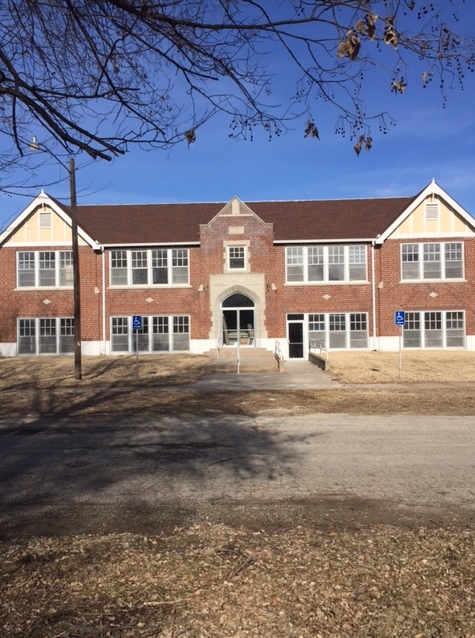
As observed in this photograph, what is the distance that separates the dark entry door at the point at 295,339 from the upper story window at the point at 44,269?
1265cm

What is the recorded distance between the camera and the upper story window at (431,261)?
32.3 meters

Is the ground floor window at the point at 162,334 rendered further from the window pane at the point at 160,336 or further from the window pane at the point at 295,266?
the window pane at the point at 295,266

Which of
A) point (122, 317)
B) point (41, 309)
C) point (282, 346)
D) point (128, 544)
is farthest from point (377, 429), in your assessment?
point (41, 309)

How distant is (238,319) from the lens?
32906mm

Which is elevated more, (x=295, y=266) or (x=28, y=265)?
(x=28, y=265)

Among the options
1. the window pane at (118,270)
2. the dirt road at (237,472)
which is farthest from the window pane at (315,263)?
the dirt road at (237,472)

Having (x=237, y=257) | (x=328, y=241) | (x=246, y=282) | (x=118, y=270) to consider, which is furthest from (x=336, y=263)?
(x=118, y=270)

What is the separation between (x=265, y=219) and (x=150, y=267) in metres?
7.56

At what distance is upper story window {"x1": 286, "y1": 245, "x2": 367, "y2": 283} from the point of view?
32781 mm

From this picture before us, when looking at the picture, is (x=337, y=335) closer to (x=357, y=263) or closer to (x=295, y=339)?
(x=295, y=339)

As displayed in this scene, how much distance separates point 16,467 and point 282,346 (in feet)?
82.3

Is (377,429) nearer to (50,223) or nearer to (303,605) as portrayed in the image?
(303,605)

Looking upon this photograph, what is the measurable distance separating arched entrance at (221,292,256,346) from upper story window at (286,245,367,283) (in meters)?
2.78

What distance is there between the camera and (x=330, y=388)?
17.7 meters
